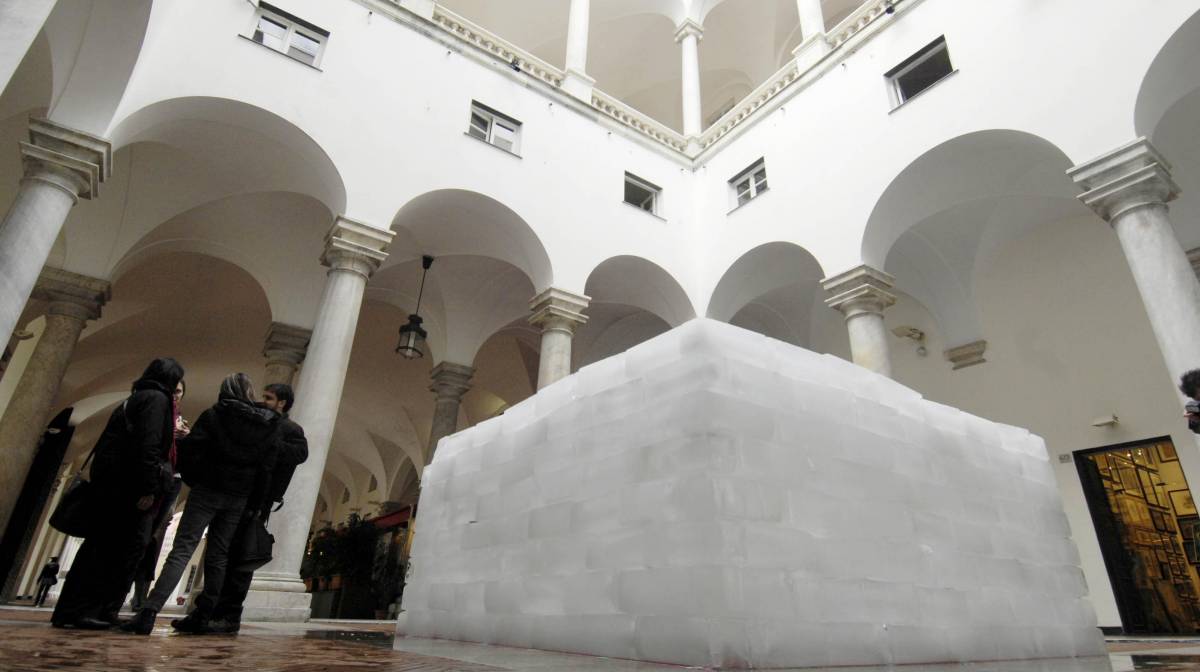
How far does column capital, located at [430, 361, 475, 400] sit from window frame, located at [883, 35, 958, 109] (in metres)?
8.77

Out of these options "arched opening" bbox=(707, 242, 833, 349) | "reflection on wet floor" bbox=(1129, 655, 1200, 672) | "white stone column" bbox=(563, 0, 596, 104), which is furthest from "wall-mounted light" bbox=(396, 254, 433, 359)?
"reflection on wet floor" bbox=(1129, 655, 1200, 672)

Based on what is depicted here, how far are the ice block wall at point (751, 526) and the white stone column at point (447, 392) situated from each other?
338 inches

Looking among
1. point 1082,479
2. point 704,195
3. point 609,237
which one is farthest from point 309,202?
point 1082,479

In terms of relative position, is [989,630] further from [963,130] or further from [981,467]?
[963,130]

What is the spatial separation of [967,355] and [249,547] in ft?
36.9

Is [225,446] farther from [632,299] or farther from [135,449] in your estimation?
[632,299]

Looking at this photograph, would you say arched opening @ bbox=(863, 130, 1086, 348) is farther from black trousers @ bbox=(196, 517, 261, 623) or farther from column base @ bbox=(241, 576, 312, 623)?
black trousers @ bbox=(196, 517, 261, 623)

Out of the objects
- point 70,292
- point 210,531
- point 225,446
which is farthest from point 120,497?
point 70,292

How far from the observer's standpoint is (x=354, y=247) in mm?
7992

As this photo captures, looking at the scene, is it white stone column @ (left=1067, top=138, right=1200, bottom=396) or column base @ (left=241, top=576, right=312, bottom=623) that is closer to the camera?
white stone column @ (left=1067, top=138, right=1200, bottom=396)

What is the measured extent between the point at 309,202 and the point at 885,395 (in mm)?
10466

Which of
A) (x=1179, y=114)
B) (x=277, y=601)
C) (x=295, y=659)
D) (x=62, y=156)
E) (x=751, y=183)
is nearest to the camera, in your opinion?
(x=295, y=659)

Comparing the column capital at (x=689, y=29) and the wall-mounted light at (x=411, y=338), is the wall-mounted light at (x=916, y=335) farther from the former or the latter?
the wall-mounted light at (x=411, y=338)

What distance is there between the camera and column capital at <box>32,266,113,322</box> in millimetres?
9091
